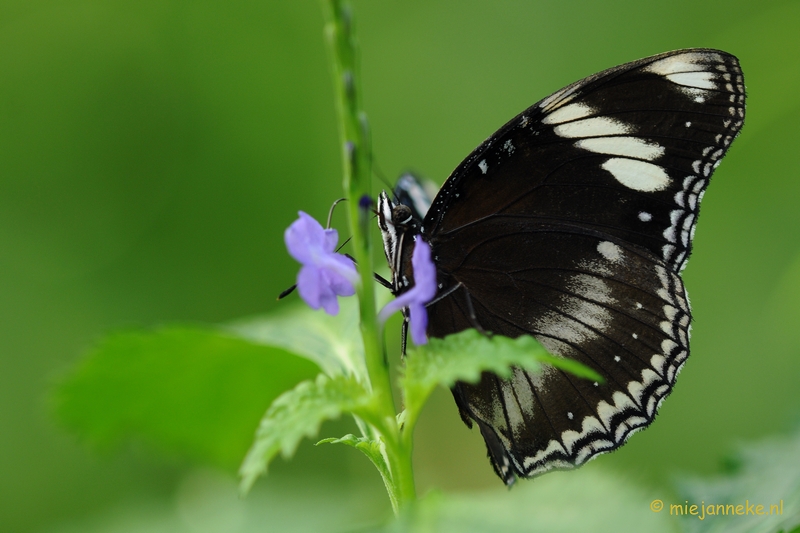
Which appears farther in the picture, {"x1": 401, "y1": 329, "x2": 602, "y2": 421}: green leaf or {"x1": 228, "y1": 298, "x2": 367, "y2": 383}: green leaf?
{"x1": 228, "y1": 298, "x2": 367, "y2": 383}: green leaf

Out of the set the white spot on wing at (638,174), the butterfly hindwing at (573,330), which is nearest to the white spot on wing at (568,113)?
the white spot on wing at (638,174)

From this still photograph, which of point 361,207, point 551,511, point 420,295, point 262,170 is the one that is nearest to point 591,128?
point 420,295

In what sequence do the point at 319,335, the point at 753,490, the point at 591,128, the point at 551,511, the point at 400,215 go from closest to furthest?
1. the point at 551,511
2. the point at 753,490
3. the point at 400,215
4. the point at 591,128
5. the point at 319,335

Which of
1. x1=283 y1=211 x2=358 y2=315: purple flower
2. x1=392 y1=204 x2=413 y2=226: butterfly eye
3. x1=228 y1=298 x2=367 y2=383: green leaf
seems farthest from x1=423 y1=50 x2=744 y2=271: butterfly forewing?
x1=283 y1=211 x2=358 y2=315: purple flower

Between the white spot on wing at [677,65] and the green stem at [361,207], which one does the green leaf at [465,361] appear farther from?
the white spot on wing at [677,65]

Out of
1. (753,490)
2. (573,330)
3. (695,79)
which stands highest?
(695,79)

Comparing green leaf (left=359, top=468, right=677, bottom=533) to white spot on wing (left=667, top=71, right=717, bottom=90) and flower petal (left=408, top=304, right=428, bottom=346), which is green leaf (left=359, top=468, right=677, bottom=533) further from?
white spot on wing (left=667, top=71, right=717, bottom=90)

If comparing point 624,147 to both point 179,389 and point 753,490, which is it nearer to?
point 753,490
